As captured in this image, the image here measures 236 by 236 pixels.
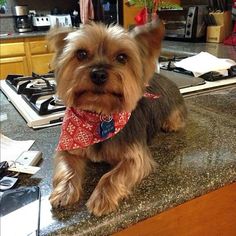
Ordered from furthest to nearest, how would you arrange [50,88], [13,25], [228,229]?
[13,25] → [50,88] → [228,229]

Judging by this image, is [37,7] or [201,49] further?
[37,7]

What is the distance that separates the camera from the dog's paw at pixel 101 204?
0.57 metres

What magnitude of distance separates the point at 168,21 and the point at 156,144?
1.93m

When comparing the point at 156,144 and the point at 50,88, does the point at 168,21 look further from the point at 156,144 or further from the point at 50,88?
the point at 156,144

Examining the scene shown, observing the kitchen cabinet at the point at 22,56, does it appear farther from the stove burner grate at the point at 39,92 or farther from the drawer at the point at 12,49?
the stove burner grate at the point at 39,92

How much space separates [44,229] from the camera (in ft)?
1.74

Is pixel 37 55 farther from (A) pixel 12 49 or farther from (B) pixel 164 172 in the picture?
(B) pixel 164 172

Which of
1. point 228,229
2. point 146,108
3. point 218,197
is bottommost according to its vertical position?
point 228,229

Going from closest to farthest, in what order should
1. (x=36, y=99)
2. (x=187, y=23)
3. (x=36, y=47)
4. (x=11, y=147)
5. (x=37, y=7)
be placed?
1. (x=11, y=147)
2. (x=36, y=99)
3. (x=187, y=23)
4. (x=36, y=47)
5. (x=37, y=7)

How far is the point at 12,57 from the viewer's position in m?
2.93

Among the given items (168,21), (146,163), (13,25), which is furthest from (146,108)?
(13,25)

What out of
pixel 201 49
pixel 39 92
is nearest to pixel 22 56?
pixel 201 49

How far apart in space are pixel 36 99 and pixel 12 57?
79.4 inches

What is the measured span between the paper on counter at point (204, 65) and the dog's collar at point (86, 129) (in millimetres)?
824
